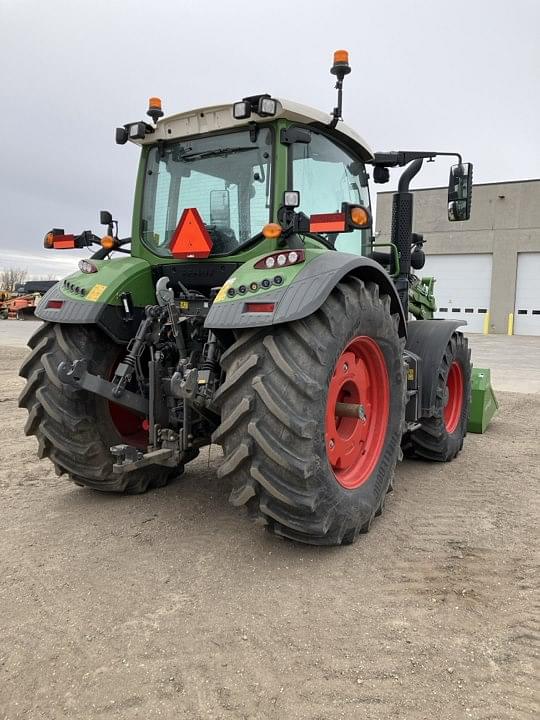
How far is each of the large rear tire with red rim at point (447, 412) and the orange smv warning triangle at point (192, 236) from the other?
218 centimetres

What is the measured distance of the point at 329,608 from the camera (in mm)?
2498

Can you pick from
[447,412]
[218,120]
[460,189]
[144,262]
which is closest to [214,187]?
[218,120]

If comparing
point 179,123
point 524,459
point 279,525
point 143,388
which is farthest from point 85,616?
point 524,459

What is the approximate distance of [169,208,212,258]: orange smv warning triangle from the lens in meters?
3.47

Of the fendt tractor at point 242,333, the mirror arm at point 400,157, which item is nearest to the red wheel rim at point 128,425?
the fendt tractor at point 242,333

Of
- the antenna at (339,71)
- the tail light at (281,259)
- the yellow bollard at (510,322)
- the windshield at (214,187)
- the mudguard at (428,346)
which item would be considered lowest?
the yellow bollard at (510,322)

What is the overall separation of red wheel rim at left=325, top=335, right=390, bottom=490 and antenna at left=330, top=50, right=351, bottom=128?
1468 mm

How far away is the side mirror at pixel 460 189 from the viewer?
4.39m

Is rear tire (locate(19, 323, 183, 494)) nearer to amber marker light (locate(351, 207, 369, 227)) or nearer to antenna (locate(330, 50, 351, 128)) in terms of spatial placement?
amber marker light (locate(351, 207, 369, 227))

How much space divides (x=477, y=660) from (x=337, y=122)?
10.0ft

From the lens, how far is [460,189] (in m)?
4.41

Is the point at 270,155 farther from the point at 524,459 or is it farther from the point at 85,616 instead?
the point at 524,459

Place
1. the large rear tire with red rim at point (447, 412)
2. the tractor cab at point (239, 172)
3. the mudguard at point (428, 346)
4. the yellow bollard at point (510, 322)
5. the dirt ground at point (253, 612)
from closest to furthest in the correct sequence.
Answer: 1. the dirt ground at point (253, 612)
2. the tractor cab at point (239, 172)
3. the mudguard at point (428, 346)
4. the large rear tire with red rim at point (447, 412)
5. the yellow bollard at point (510, 322)

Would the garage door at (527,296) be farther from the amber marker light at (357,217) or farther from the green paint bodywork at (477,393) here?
the amber marker light at (357,217)
